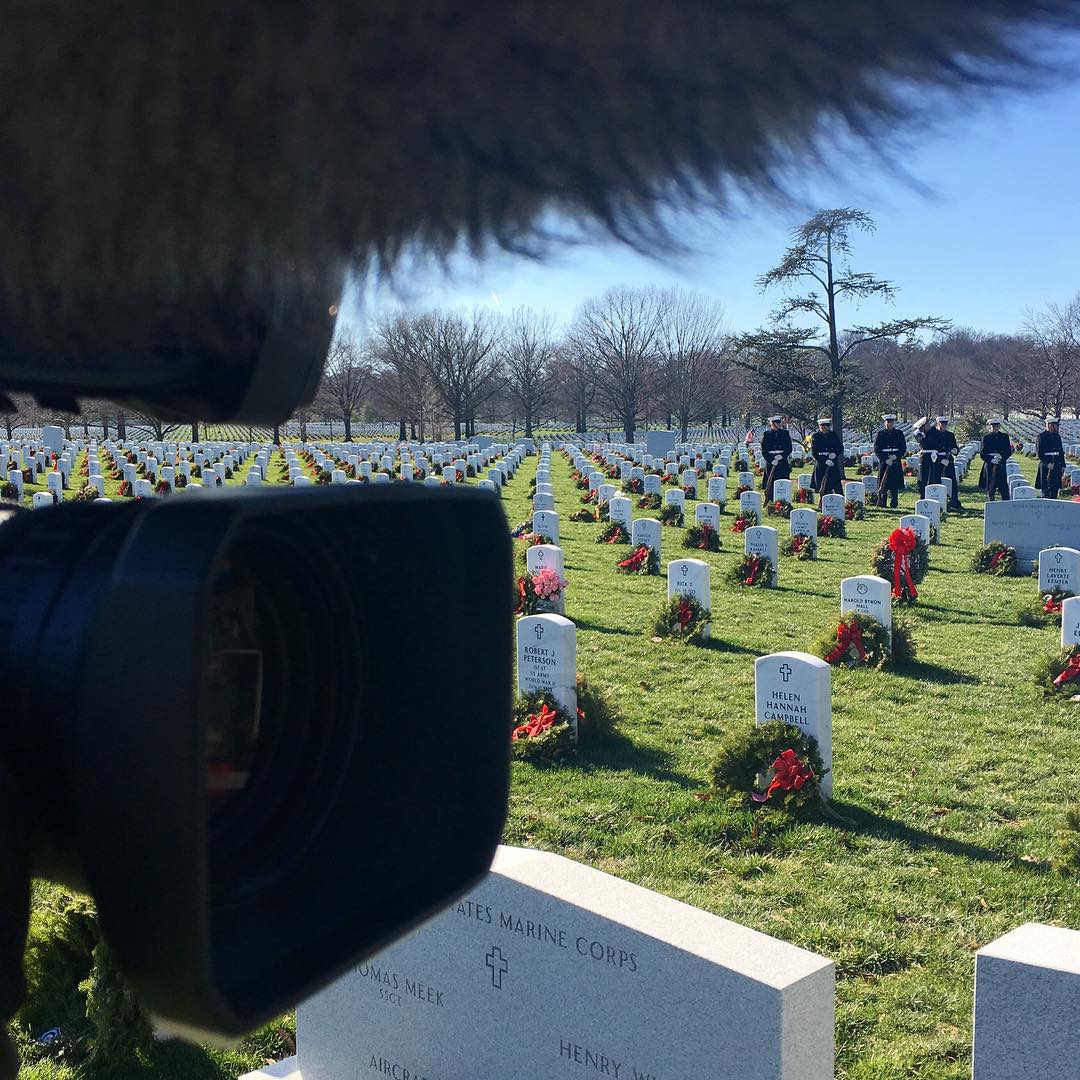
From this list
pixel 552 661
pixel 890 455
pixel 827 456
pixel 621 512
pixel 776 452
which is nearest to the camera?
pixel 552 661

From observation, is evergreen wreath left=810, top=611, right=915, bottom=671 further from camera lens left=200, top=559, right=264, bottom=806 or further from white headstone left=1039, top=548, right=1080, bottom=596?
camera lens left=200, top=559, right=264, bottom=806

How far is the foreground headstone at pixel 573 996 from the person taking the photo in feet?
8.02

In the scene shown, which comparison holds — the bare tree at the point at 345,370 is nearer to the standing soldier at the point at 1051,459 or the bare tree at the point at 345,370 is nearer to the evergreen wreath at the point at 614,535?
the evergreen wreath at the point at 614,535

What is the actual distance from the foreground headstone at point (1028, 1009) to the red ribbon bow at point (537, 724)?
10.6 ft

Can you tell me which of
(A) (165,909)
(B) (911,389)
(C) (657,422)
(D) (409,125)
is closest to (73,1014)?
(A) (165,909)

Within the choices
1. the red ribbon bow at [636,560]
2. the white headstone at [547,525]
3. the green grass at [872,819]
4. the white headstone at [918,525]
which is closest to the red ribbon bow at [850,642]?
the green grass at [872,819]

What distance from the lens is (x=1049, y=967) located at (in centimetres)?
241

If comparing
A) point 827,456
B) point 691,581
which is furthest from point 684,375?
point 827,456

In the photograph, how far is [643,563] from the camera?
11.4 m

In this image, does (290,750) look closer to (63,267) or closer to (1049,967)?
(63,267)

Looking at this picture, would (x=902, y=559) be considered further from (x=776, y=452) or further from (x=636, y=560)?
(x=776, y=452)

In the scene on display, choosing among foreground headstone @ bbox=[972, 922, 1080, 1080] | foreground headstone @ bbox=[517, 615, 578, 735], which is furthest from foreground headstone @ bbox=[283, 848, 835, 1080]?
foreground headstone @ bbox=[517, 615, 578, 735]

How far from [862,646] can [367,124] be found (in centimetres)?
719

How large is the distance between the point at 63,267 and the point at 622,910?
229 centimetres
